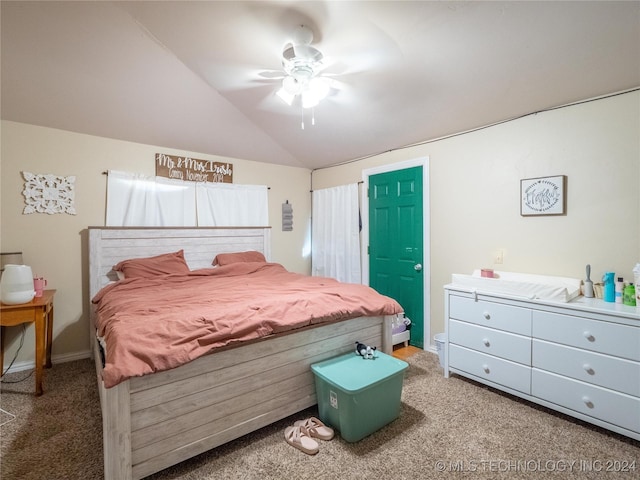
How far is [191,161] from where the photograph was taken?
11.9 ft

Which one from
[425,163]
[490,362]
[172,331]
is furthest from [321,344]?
[425,163]

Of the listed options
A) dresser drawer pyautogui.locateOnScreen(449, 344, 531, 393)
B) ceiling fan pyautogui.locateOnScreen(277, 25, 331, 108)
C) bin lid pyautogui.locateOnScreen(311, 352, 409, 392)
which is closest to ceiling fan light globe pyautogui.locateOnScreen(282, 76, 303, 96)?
ceiling fan pyautogui.locateOnScreen(277, 25, 331, 108)

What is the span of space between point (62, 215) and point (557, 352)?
4209mm

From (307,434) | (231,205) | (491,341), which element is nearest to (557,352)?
(491,341)

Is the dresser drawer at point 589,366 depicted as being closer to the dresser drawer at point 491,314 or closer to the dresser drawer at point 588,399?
the dresser drawer at point 588,399

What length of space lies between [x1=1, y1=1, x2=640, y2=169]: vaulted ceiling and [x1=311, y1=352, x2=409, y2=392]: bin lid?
82.6 inches

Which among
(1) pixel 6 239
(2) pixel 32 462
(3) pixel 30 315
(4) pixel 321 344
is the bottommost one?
(2) pixel 32 462

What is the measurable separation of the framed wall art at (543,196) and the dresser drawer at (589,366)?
1.01m

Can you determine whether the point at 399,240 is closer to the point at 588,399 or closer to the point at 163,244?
the point at 588,399

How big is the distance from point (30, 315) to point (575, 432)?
3785 mm

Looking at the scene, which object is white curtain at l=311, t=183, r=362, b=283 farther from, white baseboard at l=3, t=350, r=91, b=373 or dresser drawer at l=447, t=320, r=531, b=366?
white baseboard at l=3, t=350, r=91, b=373

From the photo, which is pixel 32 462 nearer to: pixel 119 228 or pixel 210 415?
pixel 210 415

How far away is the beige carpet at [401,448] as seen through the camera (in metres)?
1.56

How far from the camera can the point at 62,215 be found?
9.51 ft
